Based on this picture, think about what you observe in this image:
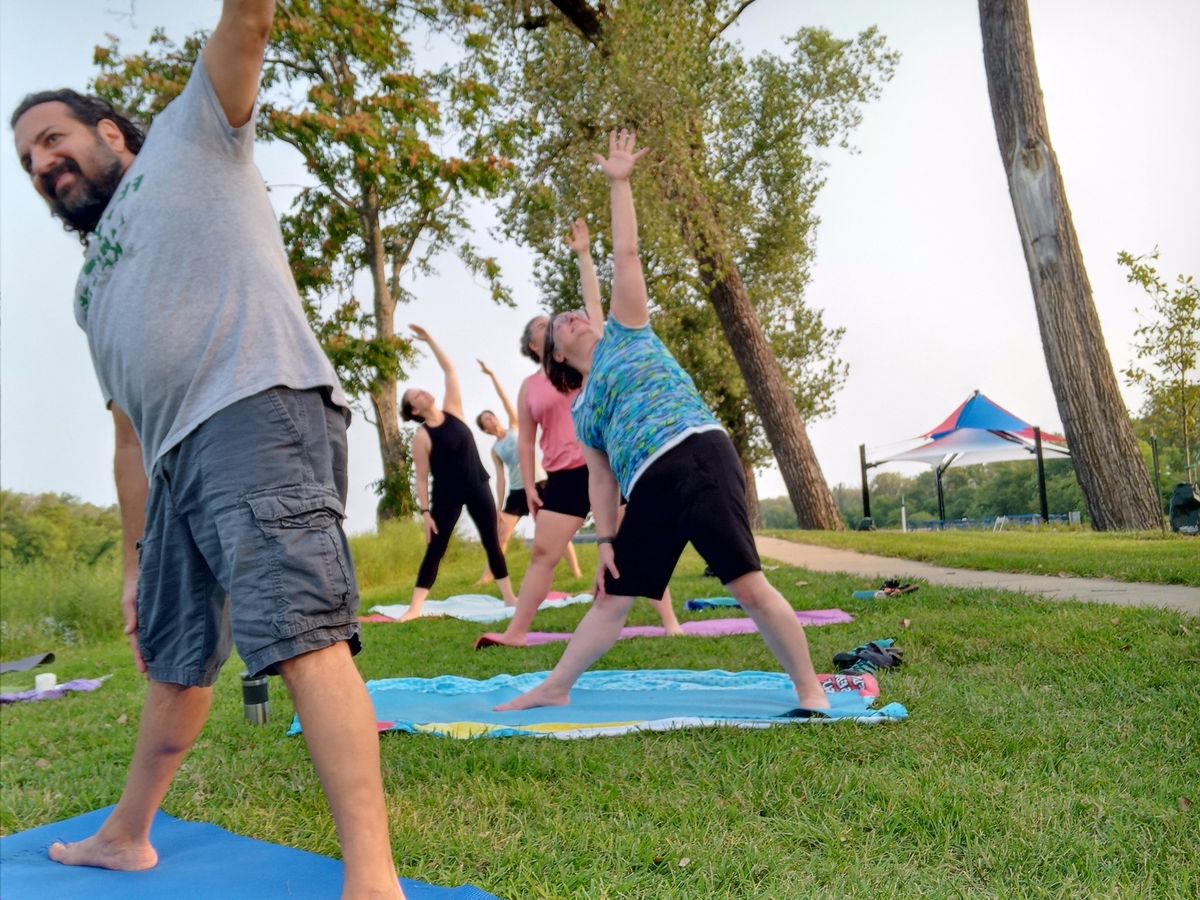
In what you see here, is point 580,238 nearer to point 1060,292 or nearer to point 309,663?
point 309,663

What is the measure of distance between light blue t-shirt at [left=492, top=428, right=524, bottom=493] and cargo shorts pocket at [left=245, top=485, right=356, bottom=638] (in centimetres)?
848

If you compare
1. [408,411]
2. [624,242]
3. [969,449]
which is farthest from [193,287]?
[969,449]

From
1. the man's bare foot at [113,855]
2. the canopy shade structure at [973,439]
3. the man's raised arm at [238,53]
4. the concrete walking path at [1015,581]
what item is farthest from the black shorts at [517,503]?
the canopy shade structure at [973,439]

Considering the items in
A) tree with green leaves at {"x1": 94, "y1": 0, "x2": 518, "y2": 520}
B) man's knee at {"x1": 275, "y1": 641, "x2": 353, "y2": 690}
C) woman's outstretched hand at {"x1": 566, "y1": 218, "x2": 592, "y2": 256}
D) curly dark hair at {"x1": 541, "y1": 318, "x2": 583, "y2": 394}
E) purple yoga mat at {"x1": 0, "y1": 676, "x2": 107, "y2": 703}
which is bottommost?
purple yoga mat at {"x1": 0, "y1": 676, "x2": 107, "y2": 703}

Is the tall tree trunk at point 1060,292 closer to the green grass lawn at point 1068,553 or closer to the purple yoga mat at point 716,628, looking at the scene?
the green grass lawn at point 1068,553

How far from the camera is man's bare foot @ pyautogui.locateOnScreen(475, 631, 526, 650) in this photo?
224 inches

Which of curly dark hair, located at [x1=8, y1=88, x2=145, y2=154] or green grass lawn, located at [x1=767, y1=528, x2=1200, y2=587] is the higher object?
curly dark hair, located at [x1=8, y1=88, x2=145, y2=154]

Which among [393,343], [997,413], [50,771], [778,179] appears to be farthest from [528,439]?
[997,413]

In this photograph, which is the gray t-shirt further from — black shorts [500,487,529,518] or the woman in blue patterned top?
black shorts [500,487,529,518]

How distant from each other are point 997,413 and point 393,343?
15.4 metres

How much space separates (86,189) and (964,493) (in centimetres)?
2078

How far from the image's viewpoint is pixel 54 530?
12227 mm

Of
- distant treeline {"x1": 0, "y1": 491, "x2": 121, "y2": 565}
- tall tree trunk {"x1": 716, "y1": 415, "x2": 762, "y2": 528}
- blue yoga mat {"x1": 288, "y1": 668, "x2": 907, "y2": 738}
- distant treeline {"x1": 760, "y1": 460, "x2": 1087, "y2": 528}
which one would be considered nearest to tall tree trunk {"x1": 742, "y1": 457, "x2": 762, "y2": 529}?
tall tree trunk {"x1": 716, "y1": 415, "x2": 762, "y2": 528}

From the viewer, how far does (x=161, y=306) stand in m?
2.00
